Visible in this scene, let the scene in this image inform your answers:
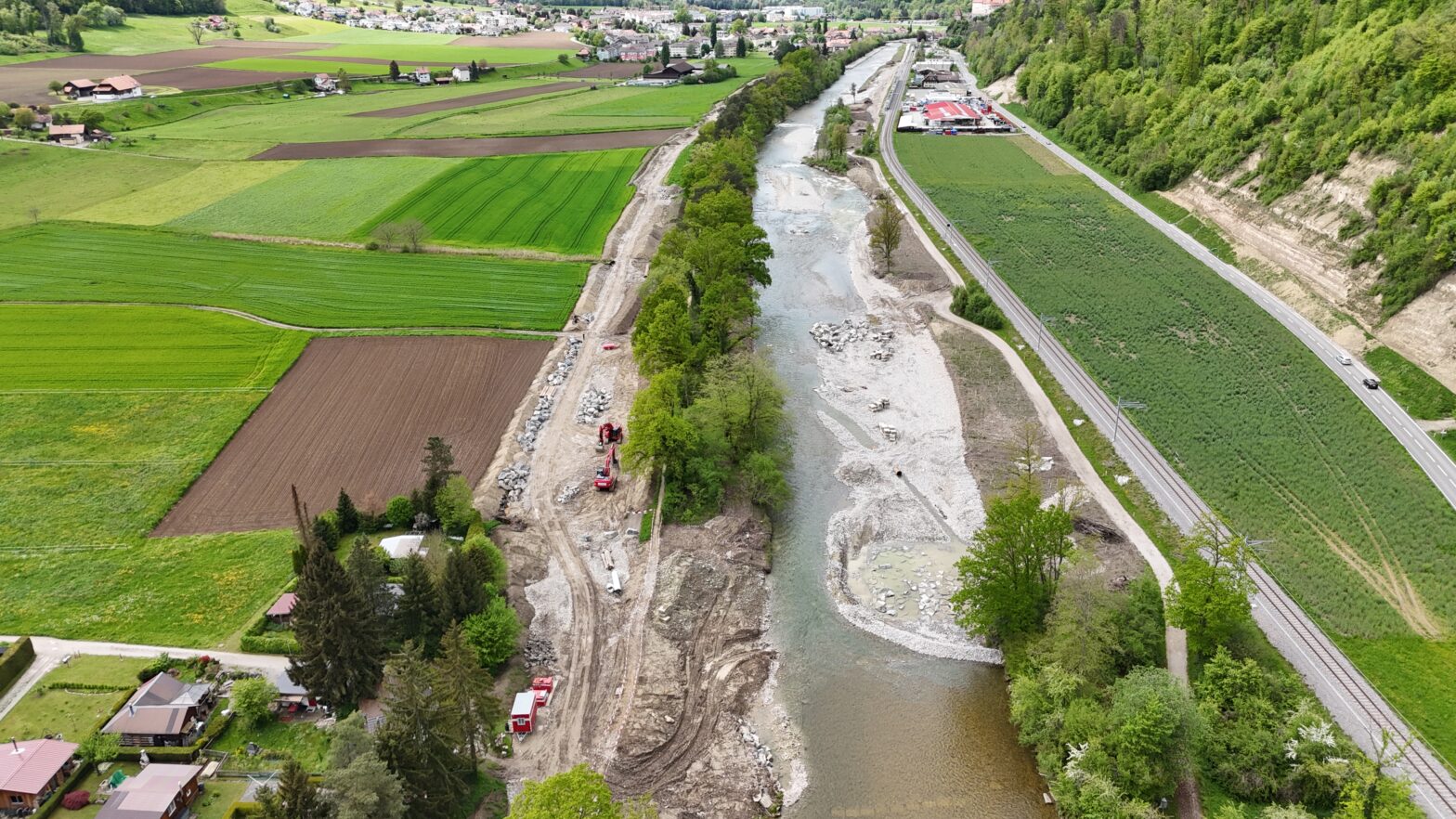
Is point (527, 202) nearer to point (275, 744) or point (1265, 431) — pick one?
point (275, 744)

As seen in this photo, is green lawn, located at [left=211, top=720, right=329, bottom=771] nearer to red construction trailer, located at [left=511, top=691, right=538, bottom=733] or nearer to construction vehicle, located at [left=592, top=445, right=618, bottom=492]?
red construction trailer, located at [left=511, top=691, right=538, bottom=733]

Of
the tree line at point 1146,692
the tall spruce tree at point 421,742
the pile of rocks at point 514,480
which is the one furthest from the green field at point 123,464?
the tree line at point 1146,692

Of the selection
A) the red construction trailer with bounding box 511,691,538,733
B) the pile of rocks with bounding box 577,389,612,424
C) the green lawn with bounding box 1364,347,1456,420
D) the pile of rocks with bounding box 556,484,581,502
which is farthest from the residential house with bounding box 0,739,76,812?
the green lawn with bounding box 1364,347,1456,420

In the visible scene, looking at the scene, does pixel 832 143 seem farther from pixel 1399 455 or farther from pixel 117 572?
pixel 117 572

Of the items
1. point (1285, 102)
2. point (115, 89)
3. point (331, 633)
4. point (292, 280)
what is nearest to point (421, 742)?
point (331, 633)

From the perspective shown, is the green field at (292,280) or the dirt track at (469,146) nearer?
the green field at (292,280)

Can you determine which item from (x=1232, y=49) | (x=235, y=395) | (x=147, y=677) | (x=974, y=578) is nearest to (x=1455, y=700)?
(x=974, y=578)

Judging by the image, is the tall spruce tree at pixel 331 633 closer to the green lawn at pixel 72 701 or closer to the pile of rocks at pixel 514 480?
the green lawn at pixel 72 701
